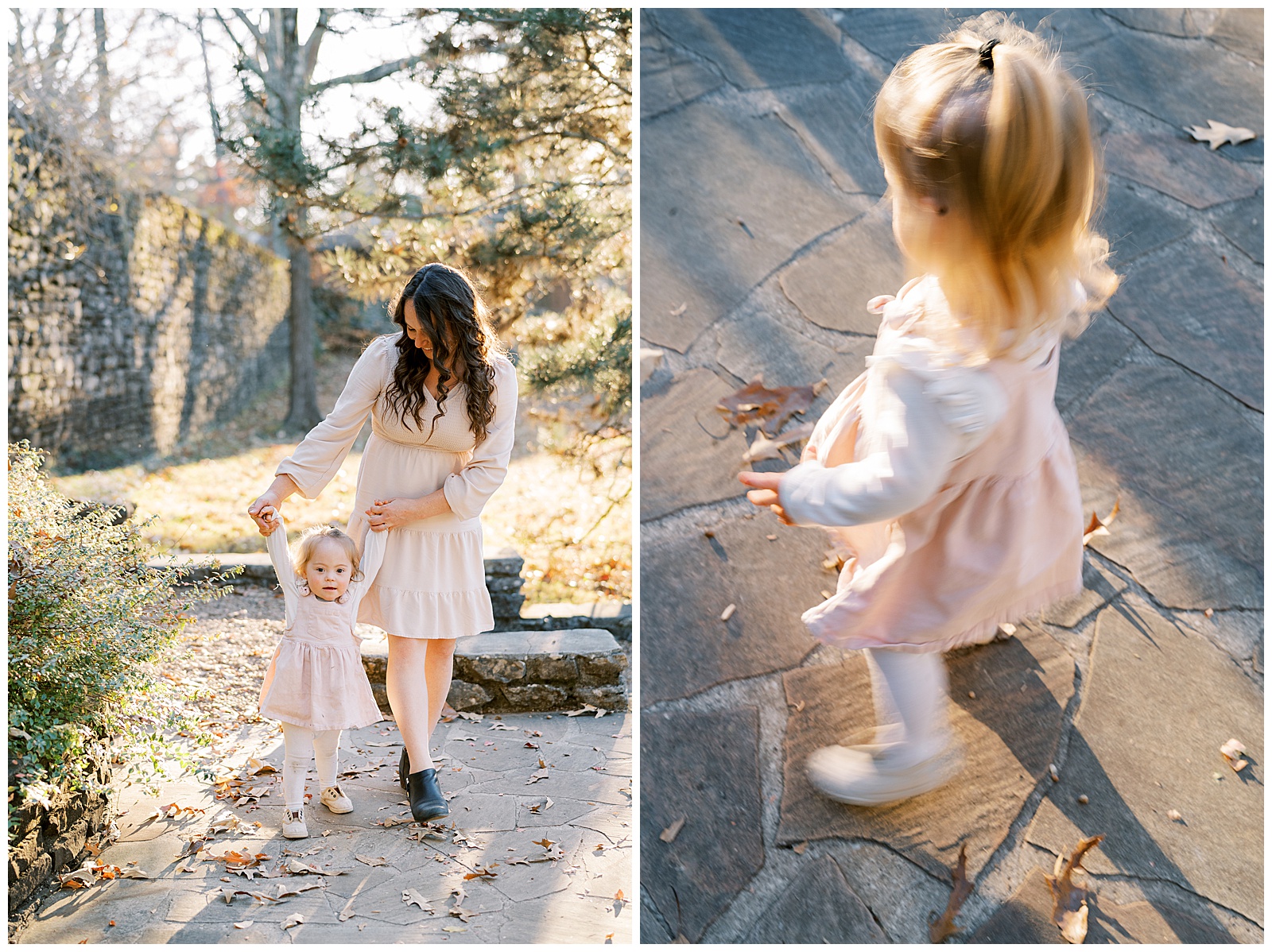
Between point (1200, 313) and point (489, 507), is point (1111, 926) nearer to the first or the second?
point (1200, 313)

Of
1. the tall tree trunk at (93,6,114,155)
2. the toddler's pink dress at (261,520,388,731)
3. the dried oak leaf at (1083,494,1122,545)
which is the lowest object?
the toddler's pink dress at (261,520,388,731)

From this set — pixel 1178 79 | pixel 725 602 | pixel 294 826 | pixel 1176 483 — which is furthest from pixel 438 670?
pixel 1178 79

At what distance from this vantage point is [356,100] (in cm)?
345

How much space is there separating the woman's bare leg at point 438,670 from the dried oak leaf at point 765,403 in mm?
1026

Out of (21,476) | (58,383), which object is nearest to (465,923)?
(21,476)

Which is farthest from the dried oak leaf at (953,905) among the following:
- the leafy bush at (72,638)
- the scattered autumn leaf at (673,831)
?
the leafy bush at (72,638)

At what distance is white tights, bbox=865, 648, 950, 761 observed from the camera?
1.74 meters

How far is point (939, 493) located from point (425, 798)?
1516 millimetres

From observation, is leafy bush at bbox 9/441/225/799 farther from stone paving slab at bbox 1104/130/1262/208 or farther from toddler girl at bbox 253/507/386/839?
stone paving slab at bbox 1104/130/1262/208

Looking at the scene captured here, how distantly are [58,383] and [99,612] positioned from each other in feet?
19.3

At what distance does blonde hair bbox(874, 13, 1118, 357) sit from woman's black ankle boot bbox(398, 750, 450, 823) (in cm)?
173

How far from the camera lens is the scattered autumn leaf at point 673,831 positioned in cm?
180

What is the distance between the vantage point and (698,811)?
1833 millimetres

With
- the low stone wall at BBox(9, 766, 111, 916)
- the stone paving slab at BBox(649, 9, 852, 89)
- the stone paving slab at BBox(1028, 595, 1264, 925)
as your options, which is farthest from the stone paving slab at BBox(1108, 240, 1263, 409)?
the low stone wall at BBox(9, 766, 111, 916)
